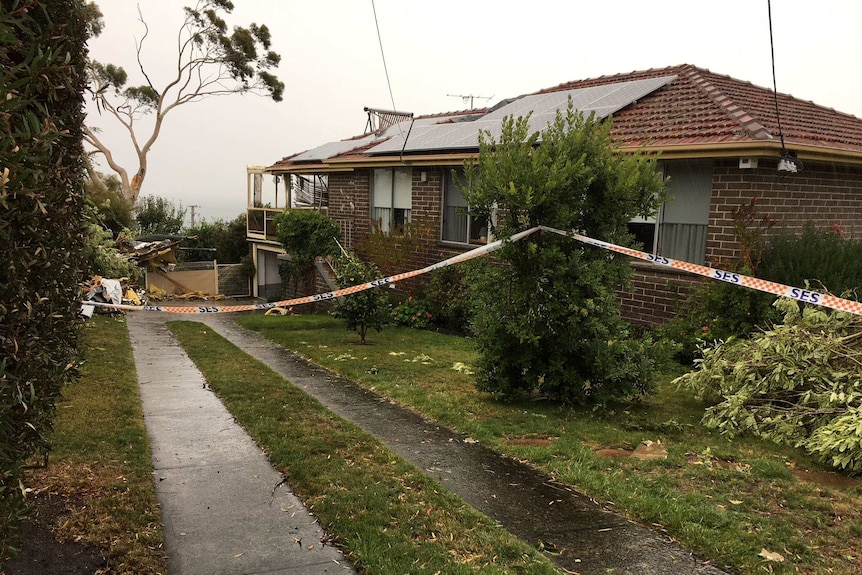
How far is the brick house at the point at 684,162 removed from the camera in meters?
9.95

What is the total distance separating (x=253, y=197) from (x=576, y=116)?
78.0 feet

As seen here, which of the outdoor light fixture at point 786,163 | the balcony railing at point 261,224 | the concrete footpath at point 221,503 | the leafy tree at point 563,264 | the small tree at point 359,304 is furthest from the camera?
the balcony railing at point 261,224

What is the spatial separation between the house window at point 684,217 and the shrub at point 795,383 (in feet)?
12.2

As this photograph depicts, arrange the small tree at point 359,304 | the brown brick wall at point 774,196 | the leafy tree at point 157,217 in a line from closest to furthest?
the brown brick wall at point 774,196 < the small tree at point 359,304 < the leafy tree at point 157,217

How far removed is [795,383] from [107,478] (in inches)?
232

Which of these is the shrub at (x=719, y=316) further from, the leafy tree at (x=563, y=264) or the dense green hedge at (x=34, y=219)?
the dense green hedge at (x=34, y=219)

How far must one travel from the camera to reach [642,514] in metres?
4.44

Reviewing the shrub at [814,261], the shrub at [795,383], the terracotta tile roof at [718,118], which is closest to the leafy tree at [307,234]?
the terracotta tile roof at [718,118]

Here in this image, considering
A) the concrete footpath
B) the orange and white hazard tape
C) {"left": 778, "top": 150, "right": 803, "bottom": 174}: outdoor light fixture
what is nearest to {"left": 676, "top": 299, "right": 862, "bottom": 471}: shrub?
the orange and white hazard tape

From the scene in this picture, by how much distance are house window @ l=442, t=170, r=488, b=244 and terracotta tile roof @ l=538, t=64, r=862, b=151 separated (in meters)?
3.79

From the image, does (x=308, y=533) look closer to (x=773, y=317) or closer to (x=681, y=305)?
(x=773, y=317)

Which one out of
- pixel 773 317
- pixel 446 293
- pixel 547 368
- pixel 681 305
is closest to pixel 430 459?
pixel 547 368

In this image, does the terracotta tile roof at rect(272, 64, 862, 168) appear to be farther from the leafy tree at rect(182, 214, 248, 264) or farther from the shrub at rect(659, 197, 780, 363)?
the leafy tree at rect(182, 214, 248, 264)

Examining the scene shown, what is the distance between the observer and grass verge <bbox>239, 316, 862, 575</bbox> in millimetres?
4012
